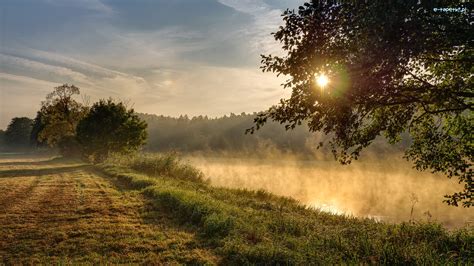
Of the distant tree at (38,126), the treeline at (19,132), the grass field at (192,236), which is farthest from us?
the treeline at (19,132)

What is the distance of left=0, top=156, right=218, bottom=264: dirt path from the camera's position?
9.59 meters

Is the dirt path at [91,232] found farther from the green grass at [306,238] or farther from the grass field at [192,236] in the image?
the green grass at [306,238]

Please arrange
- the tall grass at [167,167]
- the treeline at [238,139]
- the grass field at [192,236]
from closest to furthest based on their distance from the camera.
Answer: the grass field at [192,236], the tall grass at [167,167], the treeline at [238,139]

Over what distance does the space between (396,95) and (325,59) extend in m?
1.76

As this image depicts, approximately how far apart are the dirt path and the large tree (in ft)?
14.7

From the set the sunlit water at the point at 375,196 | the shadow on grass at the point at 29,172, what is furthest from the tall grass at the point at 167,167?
the shadow on grass at the point at 29,172

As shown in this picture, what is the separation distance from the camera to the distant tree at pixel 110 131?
4697cm

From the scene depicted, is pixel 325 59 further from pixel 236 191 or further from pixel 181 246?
pixel 236 191

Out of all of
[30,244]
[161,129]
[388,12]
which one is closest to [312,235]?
[388,12]

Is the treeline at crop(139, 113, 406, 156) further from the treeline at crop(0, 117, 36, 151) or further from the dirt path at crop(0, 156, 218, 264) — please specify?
the dirt path at crop(0, 156, 218, 264)

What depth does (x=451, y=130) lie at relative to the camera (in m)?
10.9

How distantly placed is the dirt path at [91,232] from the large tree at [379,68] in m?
4.47

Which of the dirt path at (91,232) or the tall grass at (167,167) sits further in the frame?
the tall grass at (167,167)

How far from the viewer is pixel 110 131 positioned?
155ft
